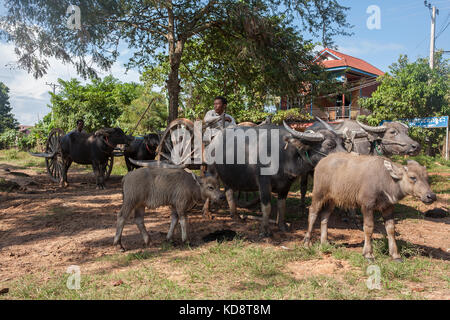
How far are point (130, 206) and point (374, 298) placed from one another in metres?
3.42

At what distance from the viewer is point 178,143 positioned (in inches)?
289

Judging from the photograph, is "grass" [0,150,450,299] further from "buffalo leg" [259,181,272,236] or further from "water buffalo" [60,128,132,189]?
"water buffalo" [60,128,132,189]

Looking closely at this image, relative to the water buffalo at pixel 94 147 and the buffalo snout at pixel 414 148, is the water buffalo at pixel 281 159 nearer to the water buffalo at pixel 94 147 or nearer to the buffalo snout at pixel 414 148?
the buffalo snout at pixel 414 148

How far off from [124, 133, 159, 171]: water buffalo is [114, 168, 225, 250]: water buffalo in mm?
4951

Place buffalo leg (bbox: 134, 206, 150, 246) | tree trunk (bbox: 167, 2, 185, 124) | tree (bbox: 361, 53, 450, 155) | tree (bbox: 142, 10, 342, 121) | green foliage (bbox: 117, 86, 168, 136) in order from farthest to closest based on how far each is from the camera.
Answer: green foliage (bbox: 117, 86, 168, 136) < tree (bbox: 361, 53, 450, 155) < tree trunk (bbox: 167, 2, 185, 124) < tree (bbox: 142, 10, 342, 121) < buffalo leg (bbox: 134, 206, 150, 246)

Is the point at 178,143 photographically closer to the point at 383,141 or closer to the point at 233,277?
the point at 233,277

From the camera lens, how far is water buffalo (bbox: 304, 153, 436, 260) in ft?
13.3

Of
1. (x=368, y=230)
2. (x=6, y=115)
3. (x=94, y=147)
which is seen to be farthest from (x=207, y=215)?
(x=6, y=115)

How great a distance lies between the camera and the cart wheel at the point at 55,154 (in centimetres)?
1159

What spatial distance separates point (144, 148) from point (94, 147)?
1748mm

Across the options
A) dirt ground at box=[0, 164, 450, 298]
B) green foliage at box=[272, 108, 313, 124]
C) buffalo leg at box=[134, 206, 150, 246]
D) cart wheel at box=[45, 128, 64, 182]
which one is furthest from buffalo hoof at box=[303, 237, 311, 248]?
green foliage at box=[272, 108, 313, 124]

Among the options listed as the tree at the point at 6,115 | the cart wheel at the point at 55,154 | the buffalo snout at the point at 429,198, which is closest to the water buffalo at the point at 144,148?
the cart wheel at the point at 55,154

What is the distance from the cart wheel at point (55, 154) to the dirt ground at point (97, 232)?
3.28 meters
